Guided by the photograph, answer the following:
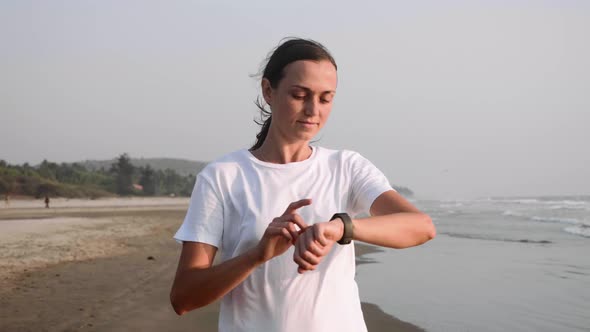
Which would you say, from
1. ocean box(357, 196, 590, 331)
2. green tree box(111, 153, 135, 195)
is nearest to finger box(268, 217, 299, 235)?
ocean box(357, 196, 590, 331)

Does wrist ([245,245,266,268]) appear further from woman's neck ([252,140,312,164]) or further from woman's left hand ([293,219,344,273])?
woman's neck ([252,140,312,164])

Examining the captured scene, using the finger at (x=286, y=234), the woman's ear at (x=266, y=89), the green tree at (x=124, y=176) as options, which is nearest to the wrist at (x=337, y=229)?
the finger at (x=286, y=234)

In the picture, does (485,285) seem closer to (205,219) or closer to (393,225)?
(393,225)

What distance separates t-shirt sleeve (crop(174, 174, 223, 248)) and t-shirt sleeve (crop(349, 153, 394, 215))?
409 millimetres

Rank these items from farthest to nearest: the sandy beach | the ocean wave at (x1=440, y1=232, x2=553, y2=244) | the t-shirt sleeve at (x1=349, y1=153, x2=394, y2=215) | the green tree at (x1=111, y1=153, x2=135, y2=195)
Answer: the green tree at (x1=111, y1=153, x2=135, y2=195) → the ocean wave at (x1=440, y1=232, x2=553, y2=244) → the sandy beach → the t-shirt sleeve at (x1=349, y1=153, x2=394, y2=215)

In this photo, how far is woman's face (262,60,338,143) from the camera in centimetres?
172

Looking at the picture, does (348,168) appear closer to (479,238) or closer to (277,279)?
(277,279)

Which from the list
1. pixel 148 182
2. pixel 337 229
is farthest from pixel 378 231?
pixel 148 182

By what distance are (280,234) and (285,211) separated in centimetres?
12

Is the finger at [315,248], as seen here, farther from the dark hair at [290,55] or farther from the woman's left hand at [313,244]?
the dark hair at [290,55]

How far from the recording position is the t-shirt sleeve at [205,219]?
1.68 m

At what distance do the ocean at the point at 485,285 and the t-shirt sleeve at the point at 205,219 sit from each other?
14.5 ft

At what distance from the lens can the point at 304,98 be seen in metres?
1.74

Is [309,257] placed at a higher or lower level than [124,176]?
higher
